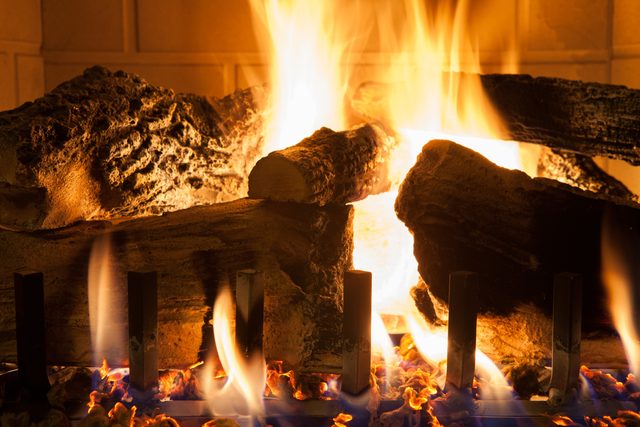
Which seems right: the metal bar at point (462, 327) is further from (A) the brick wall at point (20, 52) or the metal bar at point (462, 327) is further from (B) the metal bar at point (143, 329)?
(A) the brick wall at point (20, 52)

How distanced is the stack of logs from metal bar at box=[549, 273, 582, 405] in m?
0.22

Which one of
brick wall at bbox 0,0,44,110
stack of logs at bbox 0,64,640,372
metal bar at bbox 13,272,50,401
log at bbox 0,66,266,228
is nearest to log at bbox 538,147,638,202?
stack of logs at bbox 0,64,640,372

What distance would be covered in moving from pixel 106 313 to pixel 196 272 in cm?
26

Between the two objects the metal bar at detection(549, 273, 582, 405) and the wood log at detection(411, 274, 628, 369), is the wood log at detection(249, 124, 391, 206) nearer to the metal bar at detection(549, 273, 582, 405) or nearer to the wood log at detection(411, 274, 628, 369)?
the wood log at detection(411, 274, 628, 369)

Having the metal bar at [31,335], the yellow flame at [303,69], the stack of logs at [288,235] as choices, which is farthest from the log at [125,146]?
the metal bar at [31,335]

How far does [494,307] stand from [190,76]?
2637 millimetres

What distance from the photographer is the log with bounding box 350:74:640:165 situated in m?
2.54

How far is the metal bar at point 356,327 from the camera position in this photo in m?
1.64

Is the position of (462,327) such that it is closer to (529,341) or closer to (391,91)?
(529,341)

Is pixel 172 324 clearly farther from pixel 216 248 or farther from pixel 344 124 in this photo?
pixel 344 124

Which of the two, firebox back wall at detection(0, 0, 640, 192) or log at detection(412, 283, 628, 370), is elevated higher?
firebox back wall at detection(0, 0, 640, 192)

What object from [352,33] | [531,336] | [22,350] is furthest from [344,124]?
[22,350]

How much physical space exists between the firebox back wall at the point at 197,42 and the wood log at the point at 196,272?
2.08m

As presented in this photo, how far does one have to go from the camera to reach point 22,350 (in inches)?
67.0
